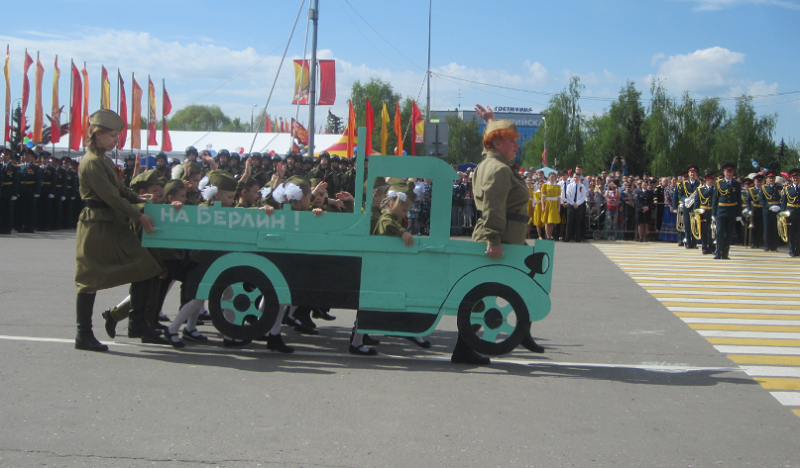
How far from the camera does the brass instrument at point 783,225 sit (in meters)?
16.4

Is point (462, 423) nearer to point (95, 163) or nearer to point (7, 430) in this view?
point (7, 430)

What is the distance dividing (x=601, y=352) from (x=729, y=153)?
196 feet

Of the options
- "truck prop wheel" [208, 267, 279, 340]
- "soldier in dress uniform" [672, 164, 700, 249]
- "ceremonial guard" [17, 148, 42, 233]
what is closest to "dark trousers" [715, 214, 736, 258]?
"soldier in dress uniform" [672, 164, 700, 249]

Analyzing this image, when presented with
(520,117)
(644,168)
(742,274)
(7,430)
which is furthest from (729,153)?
(520,117)

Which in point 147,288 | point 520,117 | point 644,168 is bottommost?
point 147,288

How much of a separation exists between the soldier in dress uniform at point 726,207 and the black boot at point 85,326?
44.7 ft

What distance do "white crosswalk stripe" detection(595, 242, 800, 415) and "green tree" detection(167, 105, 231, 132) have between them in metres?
122

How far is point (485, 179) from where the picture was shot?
5.80 metres

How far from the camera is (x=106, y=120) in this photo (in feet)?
19.9

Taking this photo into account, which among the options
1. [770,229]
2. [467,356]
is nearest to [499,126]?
[467,356]

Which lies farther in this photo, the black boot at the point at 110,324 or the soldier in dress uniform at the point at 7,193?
the soldier in dress uniform at the point at 7,193

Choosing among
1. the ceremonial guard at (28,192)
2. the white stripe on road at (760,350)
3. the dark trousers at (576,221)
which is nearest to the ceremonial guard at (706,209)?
the dark trousers at (576,221)

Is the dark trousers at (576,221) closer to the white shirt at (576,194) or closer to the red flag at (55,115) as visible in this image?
the white shirt at (576,194)

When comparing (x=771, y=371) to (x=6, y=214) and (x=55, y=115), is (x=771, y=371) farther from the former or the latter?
(x=55, y=115)
